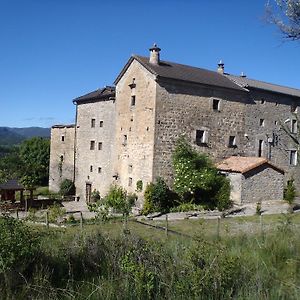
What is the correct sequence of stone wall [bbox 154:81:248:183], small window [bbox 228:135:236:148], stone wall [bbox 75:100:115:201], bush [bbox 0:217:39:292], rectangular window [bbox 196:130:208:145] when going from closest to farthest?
bush [bbox 0:217:39:292] < stone wall [bbox 154:81:248:183] < rectangular window [bbox 196:130:208:145] < small window [bbox 228:135:236:148] < stone wall [bbox 75:100:115:201]

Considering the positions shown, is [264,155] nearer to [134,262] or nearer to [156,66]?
[156,66]

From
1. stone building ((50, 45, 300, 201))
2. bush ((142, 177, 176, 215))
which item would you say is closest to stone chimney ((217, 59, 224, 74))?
stone building ((50, 45, 300, 201))

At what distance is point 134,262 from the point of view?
5691 millimetres

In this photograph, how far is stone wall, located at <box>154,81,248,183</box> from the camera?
2497 cm

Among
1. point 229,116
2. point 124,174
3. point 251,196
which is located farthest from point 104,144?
point 251,196

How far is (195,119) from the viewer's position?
2634cm

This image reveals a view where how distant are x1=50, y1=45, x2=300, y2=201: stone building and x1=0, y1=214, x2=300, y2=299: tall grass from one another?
1752 cm

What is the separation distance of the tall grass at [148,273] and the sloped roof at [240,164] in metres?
17.5

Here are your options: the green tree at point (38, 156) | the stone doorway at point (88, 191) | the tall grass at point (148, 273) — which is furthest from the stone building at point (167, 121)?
the tall grass at point (148, 273)

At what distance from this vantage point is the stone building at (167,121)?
2516cm

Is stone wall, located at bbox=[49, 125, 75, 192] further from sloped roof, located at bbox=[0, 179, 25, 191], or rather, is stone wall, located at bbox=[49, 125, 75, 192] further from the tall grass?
the tall grass

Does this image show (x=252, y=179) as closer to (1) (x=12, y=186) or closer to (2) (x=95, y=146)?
(2) (x=95, y=146)

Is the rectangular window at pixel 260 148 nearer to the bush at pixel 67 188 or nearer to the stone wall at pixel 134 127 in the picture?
the stone wall at pixel 134 127

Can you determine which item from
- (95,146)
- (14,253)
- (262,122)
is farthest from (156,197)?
(14,253)
